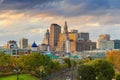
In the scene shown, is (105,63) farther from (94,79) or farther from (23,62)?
(23,62)

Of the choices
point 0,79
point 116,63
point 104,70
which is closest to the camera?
point 0,79

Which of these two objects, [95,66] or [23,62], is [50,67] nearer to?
[23,62]

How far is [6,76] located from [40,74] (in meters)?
10.8

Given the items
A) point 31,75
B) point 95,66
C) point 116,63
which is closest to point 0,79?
point 31,75

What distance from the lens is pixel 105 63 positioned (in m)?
84.4

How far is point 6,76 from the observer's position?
84.2 metres

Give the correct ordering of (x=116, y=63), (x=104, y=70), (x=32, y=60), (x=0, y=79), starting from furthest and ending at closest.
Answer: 1. (x=116, y=63)
2. (x=32, y=60)
3. (x=104, y=70)
4. (x=0, y=79)

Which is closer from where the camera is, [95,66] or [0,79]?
[0,79]

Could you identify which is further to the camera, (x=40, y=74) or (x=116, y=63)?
(x=116, y=63)

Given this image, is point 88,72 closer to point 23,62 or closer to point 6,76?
point 6,76

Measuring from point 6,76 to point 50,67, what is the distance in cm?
2667

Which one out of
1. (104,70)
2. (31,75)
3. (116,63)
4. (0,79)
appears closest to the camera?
(0,79)

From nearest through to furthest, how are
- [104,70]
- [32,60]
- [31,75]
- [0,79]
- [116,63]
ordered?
1. [0,79]
2. [104,70]
3. [31,75]
4. [32,60]
5. [116,63]

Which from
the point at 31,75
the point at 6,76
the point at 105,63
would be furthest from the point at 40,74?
the point at 105,63
